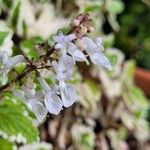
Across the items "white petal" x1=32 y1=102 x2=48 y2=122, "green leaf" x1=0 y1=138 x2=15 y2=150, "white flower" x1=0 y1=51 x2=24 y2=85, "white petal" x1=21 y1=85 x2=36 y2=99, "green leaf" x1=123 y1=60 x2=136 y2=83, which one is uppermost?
"white flower" x1=0 y1=51 x2=24 y2=85

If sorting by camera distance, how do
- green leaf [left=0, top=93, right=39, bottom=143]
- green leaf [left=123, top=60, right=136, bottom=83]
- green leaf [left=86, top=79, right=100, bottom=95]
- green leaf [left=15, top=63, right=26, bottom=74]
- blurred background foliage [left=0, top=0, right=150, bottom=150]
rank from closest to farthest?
green leaf [left=15, top=63, right=26, bottom=74] < green leaf [left=0, top=93, right=39, bottom=143] < blurred background foliage [left=0, top=0, right=150, bottom=150] < green leaf [left=86, top=79, right=100, bottom=95] < green leaf [left=123, top=60, right=136, bottom=83]

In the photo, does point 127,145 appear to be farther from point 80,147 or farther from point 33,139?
point 33,139

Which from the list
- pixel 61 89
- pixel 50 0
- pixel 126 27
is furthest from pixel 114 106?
pixel 61 89

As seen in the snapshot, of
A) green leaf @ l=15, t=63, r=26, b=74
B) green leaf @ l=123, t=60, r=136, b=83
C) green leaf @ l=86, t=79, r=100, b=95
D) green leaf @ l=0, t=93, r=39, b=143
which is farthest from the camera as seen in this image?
green leaf @ l=123, t=60, r=136, b=83

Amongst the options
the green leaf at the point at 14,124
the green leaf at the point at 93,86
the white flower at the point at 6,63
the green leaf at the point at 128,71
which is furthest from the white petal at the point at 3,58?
the green leaf at the point at 128,71

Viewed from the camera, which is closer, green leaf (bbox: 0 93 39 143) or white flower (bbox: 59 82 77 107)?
white flower (bbox: 59 82 77 107)

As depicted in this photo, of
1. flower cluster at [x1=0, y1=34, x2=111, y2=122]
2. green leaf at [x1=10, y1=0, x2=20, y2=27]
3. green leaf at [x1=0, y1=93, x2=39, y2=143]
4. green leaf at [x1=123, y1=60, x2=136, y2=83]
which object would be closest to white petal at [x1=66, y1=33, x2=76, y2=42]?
flower cluster at [x1=0, y1=34, x2=111, y2=122]

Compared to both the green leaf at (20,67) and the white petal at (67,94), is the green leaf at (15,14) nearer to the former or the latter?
the green leaf at (20,67)

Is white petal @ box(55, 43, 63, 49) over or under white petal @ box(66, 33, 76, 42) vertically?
under

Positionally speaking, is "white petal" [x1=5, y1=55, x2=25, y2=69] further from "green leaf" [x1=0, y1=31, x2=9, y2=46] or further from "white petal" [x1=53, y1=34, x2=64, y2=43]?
"green leaf" [x1=0, y1=31, x2=9, y2=46]
